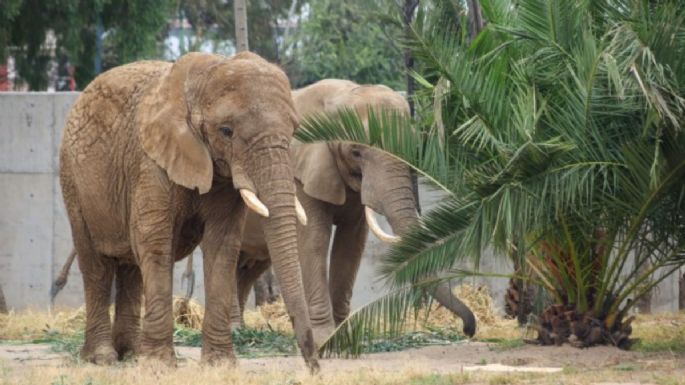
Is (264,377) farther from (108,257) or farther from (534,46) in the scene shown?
Answer: (534,46)

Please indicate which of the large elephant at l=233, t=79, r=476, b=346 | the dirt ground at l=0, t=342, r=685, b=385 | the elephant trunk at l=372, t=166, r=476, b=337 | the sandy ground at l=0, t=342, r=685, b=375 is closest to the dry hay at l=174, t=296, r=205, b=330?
the large elephant at l=233, t=79, r=476, b=346

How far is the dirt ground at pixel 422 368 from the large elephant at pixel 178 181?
379mm

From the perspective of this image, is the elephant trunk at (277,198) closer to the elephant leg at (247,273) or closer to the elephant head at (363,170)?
the elephant head at (363,170)

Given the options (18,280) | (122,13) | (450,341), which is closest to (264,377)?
(450,341)

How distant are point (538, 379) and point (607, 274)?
2521mm

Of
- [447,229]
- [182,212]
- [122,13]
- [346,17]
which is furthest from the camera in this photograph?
[346,17]

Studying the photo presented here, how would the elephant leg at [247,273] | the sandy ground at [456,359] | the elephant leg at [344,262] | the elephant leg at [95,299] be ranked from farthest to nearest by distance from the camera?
the elephant leg at [247,273]
the elephant leg at [344,262]
the elephant leg at [95,299]
the sandy ground at [456,359]

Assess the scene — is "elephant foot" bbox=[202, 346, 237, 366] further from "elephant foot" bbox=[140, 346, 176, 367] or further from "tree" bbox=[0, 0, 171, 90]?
"tree" bbox=[0, 0, 171, 90]

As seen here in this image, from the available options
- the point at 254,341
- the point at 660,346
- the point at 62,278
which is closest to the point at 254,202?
the point at 254,341

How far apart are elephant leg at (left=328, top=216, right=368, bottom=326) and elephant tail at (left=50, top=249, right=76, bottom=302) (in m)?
2.70

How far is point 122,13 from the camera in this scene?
76.5 ft

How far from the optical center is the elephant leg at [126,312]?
12.7 m

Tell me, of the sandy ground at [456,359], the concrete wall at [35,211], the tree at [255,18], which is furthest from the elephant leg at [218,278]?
the tree at [255,18]

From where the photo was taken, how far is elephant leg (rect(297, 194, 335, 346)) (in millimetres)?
13906
